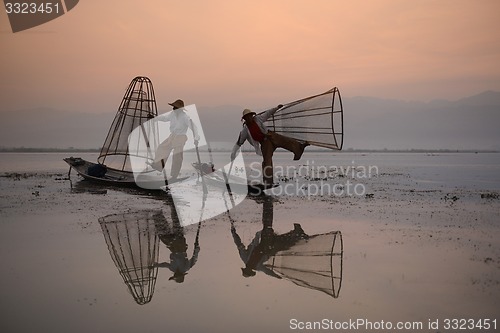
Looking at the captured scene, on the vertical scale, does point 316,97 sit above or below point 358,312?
above

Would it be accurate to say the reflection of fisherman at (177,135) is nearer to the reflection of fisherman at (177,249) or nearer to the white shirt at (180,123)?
the white shirt at (180,123)

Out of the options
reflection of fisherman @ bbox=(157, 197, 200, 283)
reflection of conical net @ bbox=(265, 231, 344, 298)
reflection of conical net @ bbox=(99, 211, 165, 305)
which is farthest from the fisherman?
reflection of conical net @ bbox=(265, 231, 344, 298)

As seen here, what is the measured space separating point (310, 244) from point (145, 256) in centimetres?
317

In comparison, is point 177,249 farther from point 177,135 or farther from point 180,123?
point 180,123

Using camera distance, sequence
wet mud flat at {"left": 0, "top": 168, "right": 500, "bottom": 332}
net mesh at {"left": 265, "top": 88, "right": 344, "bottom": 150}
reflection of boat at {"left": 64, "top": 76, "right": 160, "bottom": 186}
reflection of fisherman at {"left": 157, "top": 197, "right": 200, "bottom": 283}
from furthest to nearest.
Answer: reflection of boat at {"left": 64, "top": 76, "right": 160, "bottom": 186} < net mesh at {"left": 265, "top": 88, "right": 344, "bottom": 150} < reflection of fisherman at {"left": 157, "top": 197, "right": 200, "bottom": 283} < wet mud flat at {"left": 0, "top": 168, "right": 500, "bottom": 332}

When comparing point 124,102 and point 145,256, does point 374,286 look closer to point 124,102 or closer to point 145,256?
point 145,256

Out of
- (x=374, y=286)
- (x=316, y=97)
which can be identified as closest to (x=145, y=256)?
(x=374, y=286)

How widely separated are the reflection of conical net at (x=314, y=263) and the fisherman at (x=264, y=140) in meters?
5.79

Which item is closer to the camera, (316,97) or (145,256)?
(145,256)

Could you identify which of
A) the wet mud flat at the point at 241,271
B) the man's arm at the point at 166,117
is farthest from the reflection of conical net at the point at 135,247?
the man's arm at the point at 166,117

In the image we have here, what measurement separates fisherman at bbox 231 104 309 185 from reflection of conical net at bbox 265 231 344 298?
5794 mm

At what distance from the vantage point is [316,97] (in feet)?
45.8

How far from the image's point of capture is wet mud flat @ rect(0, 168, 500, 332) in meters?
4.75

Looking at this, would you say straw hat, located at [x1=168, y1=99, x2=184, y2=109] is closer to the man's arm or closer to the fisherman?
the man's arm
